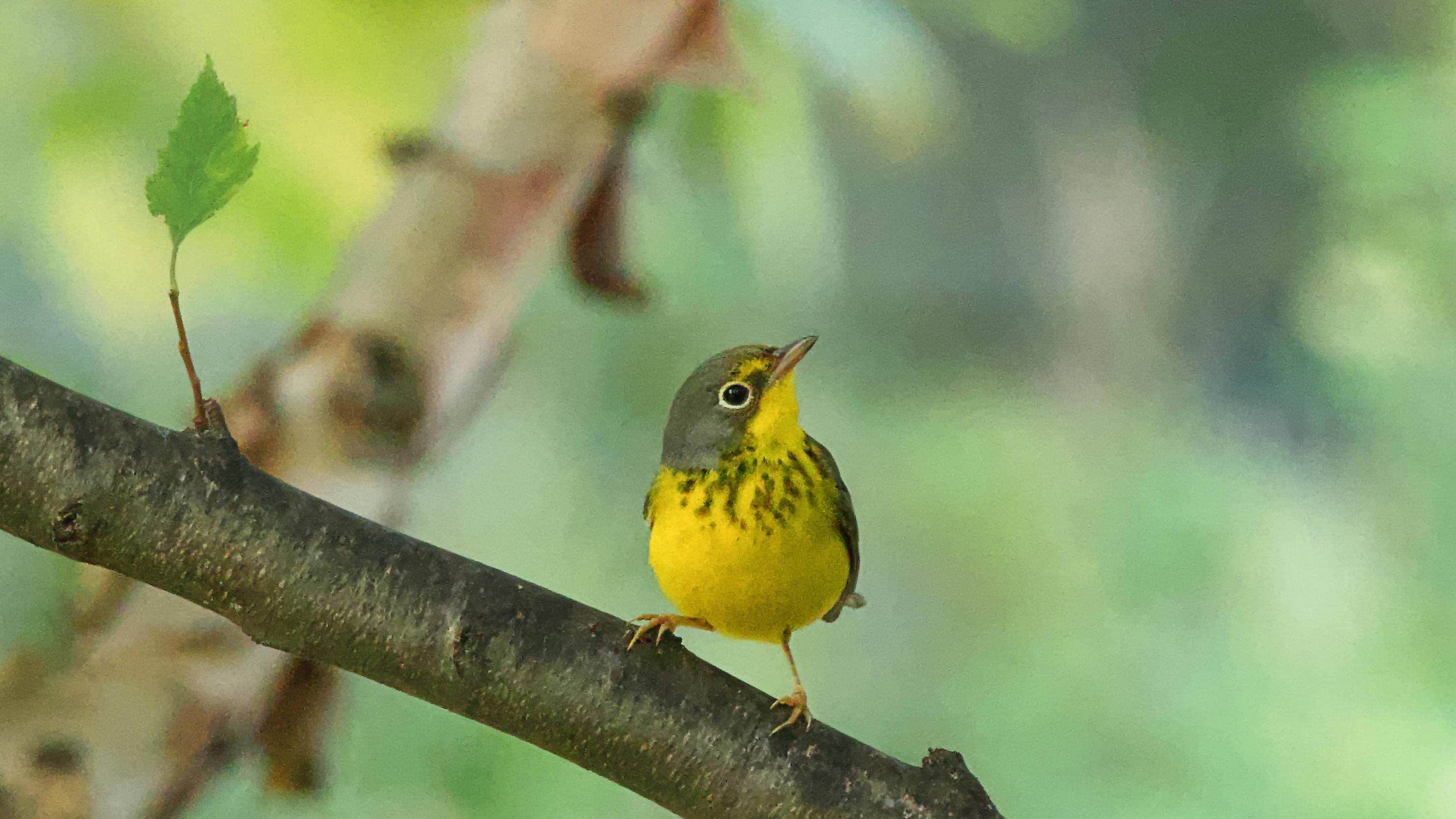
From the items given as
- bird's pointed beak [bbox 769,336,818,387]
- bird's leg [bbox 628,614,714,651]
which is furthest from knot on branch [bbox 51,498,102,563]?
bird's pointed beak [bbox 769,336,818,387]

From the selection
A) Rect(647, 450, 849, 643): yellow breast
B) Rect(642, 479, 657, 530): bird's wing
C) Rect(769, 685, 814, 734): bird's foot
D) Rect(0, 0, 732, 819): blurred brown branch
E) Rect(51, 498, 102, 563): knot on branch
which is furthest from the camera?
Rect(0, 0, 732, 819): blurred brown branch

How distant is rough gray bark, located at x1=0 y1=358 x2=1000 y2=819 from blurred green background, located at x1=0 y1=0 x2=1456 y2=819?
70cm

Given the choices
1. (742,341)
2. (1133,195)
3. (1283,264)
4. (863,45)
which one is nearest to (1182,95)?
(1133,195)

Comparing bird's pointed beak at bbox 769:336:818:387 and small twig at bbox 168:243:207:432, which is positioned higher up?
bird's pointed beak at bbox 769:336:818:387

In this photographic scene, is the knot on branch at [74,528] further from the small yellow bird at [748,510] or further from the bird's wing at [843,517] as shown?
the bird's wing at [843,517]

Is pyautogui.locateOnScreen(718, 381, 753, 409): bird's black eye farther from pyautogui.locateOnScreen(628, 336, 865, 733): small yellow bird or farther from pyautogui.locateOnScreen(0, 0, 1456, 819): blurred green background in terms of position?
pyautogui.locateOnScreen(0, 0, 1456, 819): blurred green background

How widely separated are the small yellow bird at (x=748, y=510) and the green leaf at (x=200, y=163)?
42cm

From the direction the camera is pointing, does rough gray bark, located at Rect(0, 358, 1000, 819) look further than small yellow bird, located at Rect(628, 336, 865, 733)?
No

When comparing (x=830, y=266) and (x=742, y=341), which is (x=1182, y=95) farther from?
(x=742, y=341)

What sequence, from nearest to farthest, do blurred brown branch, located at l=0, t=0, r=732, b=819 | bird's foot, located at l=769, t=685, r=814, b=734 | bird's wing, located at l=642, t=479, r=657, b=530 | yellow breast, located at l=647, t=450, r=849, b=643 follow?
1. bird's foot, located at l=769, t=685, r=814, b=734
2. yellow breast, located at l=647, t=450, r=849, b=643
3. bird's wing, located at l=642, t=479, r=657, b=530
4. blurred brown branch, located at l=0, t=0, r=732, b=819

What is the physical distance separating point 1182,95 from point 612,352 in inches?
33.4

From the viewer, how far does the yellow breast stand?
928 mm

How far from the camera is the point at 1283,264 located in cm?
149

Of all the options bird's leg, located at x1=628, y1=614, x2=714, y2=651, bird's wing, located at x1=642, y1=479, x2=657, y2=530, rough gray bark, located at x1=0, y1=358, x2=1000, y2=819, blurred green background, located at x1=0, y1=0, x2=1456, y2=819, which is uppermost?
blurred green background, located at x1=0, y1=0, x2=1456, y2=819
